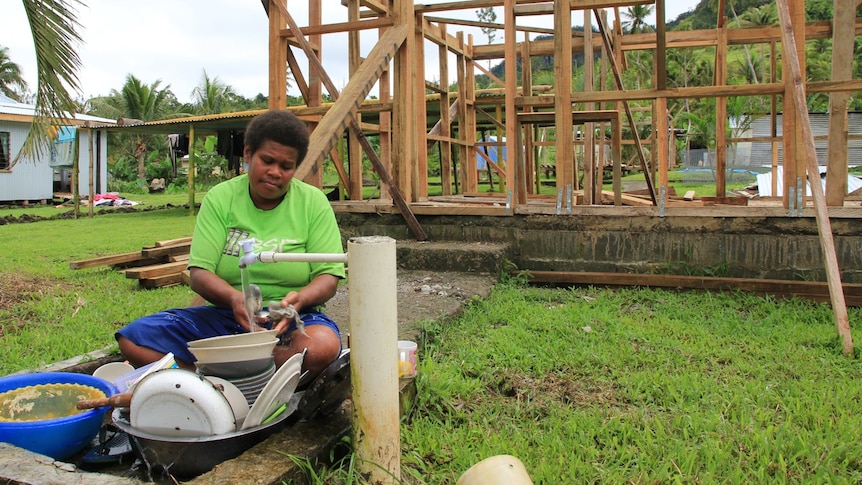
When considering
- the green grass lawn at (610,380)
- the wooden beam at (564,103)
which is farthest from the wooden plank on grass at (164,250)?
the wooden beam at (564,103)

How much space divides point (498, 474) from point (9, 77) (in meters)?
37.9

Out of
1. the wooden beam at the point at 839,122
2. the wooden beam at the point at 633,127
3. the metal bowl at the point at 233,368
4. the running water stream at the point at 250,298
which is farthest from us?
the wooden beam at the point at 633,127

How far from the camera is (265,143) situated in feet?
8.03

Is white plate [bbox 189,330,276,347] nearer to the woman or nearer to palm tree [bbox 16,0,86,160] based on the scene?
the woman

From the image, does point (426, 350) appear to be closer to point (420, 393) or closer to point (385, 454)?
point (420, 393)

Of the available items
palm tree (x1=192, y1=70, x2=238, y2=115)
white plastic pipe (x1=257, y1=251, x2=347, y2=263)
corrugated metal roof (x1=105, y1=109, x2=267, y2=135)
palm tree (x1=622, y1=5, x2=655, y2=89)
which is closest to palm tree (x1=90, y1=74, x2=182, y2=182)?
palm tree (x1=192, y1=70, x2=238, y2=115)

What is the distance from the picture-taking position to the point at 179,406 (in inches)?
77.6

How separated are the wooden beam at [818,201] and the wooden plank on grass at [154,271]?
5288 mm

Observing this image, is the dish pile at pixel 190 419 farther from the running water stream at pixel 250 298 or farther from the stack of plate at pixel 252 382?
the running water stream at pixel 250 298

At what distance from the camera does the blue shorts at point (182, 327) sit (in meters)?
2.44

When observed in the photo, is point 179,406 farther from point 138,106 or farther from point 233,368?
point 138,106

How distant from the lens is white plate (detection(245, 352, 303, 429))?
6.68 ft

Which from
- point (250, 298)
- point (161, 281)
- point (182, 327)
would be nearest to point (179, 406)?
point (250, 298)

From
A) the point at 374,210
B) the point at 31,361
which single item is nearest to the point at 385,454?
the point at 31,361
